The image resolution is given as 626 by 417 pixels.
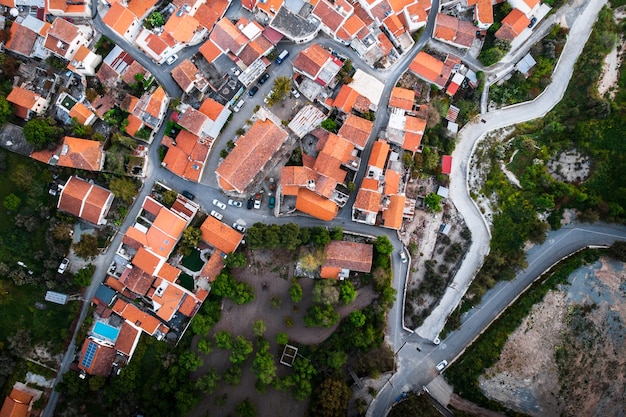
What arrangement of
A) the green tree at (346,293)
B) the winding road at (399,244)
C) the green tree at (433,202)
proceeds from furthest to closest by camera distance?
the green tree at (433,202), the winding road at (399,244), the green tree at (346,293)

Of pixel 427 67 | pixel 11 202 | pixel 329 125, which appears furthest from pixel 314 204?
pixel 11 202

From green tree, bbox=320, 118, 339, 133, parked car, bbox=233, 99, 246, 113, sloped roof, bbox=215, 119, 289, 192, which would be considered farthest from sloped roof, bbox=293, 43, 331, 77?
sloped roof, bbox=215, 119, 289, 192

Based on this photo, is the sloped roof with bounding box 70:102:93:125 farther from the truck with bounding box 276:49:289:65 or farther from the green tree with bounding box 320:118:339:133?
the green tree with bounding box 320:118:339:133

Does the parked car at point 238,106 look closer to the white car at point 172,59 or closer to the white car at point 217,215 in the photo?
the white car at point 172,59

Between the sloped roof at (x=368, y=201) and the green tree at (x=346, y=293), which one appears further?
the sloped roof at (x=368, y=201)

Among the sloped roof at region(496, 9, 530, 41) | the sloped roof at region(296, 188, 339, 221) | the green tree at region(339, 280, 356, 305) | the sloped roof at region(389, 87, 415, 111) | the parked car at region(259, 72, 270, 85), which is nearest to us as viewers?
the green tree at region(339, 280, 356, 305)

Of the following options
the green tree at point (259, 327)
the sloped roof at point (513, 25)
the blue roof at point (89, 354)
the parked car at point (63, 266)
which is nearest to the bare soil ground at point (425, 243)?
the green tree at point (259, 327)
